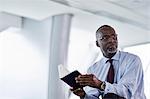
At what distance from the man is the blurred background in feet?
12.3

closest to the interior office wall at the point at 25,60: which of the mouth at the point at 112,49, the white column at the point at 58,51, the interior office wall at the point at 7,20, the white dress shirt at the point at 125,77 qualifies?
the interior office wall at the point at 7,20

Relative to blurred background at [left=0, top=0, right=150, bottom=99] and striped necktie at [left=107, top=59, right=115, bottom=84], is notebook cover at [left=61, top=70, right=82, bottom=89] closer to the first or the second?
striped necktie at [left=107, top=59, right=115, bottom=84]

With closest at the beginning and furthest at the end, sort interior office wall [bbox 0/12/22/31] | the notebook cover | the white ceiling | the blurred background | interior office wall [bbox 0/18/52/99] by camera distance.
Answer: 1. the notebook cover
2. the white ceiling
3. the blurred background
4. interior office wall [bbox 0/12/22/31]
5. interior office wall [bbox 0/18/52/99]

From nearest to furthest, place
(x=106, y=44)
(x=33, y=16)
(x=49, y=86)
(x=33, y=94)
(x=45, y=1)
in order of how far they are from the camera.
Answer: (x=106, y=44) → (x=45, y=1) → (x=49, y=86) → (x=33, y=16) → (x=33, y=94)

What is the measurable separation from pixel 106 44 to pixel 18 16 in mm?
5176

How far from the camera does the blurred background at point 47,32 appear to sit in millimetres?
6020

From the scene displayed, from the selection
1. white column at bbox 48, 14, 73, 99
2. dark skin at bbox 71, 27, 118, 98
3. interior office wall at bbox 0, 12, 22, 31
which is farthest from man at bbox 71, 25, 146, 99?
interior office wall at bbox 0, 12, 22, 31

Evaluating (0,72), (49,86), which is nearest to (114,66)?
(49,86)

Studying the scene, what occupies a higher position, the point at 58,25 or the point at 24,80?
the point at 58,25

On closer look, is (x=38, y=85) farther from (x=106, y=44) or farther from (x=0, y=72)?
(x=106, y=44)

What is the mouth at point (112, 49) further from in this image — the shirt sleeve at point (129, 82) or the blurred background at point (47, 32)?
the blurred background at point (47, 32)

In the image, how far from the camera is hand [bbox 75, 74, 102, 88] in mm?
1814

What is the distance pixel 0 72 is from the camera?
6.88 metres

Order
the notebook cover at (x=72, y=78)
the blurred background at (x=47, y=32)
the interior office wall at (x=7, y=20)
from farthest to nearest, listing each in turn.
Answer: the interior office wall at (x=7, y=20) < the blurred background at (x=47, y=32) < the notebook cover at (x=72, y=78)
